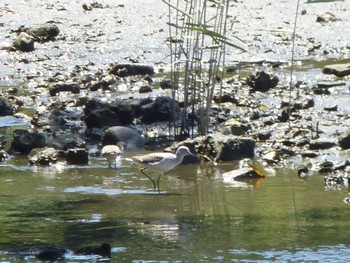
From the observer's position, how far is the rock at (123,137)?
11.7 metres

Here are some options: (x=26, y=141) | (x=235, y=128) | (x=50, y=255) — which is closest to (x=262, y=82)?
(x=235, y=128)

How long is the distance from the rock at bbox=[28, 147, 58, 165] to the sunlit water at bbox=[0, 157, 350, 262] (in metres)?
0.15

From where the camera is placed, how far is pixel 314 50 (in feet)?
57.6

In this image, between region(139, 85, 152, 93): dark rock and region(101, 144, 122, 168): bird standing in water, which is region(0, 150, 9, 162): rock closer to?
region(101, 144, 122, 168): bird standing in water

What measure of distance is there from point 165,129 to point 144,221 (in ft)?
14.2

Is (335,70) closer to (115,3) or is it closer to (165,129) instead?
(165,129)

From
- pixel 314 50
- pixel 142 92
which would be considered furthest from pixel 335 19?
pixel 142 92

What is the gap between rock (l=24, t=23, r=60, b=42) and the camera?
17.9 meters

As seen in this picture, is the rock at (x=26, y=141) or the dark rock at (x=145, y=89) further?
the dark rock at (x=145, y=89)

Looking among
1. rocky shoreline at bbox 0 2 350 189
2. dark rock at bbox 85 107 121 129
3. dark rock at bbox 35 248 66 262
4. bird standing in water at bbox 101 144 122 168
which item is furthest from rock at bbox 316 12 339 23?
dark rock at bbox 35 248 66 262

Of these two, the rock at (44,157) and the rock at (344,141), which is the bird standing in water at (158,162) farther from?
the rock at (344,141)

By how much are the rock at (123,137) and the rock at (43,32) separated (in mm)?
6388

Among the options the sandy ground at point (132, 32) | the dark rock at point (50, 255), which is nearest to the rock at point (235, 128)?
the sandy ground at point (132, 32)

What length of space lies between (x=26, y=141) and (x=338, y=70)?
550cm
